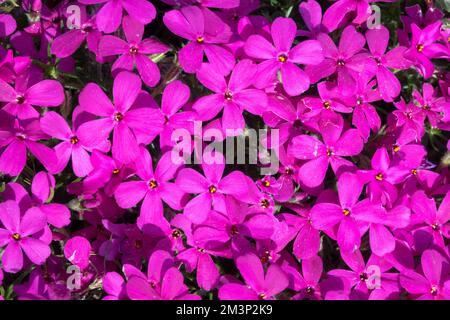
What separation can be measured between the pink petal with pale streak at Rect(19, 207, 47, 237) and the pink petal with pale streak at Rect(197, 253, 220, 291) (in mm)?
375

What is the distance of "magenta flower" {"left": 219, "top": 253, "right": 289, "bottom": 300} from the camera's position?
1.19 meters

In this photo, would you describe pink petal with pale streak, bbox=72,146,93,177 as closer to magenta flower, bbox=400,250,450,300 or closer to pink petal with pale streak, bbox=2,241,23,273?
pink petal with pale streak, bbox=2,241,23,273

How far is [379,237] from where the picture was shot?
1.25 metres

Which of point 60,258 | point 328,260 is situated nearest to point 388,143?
point 328,260

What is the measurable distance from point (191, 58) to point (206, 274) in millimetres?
503

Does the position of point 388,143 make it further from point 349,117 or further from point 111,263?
point 111,263

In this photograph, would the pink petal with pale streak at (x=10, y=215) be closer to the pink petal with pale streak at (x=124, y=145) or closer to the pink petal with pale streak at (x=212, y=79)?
the pink petal with pale streak at (x=124, y=145)

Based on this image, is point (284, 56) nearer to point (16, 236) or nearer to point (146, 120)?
point (146, 120)

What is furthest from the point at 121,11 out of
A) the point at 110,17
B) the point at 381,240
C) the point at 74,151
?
the point at 381,240

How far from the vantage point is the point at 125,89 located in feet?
4.02

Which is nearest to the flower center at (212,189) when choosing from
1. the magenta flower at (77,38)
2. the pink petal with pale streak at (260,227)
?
the pink petal with pale streak at (260,227)

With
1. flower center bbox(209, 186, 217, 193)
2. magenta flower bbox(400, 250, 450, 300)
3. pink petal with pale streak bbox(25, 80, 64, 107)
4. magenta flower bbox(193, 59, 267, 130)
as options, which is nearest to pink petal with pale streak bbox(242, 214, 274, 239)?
flower center bbox(209, 186, 217, 193)
